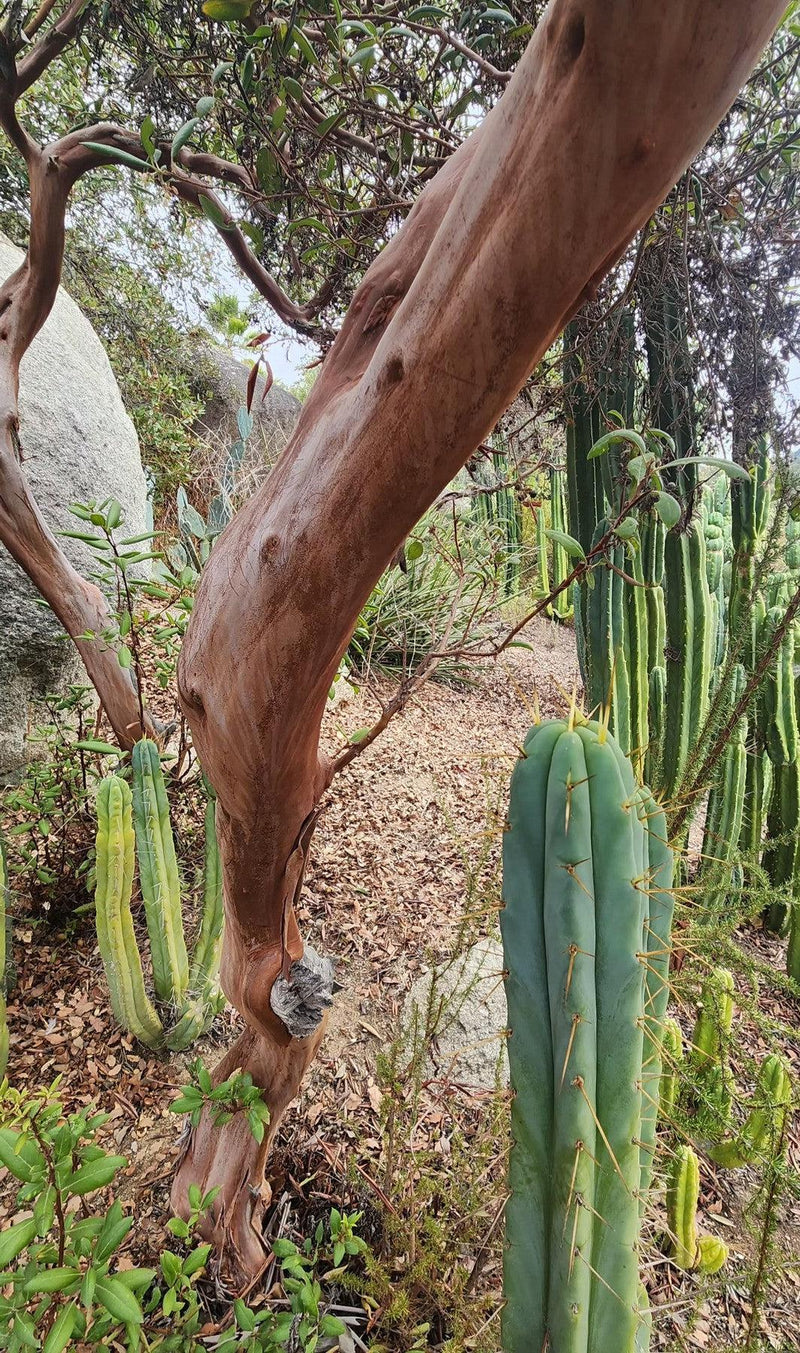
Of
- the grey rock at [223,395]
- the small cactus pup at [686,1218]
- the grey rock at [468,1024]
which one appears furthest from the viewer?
the grey rock at [223,395]

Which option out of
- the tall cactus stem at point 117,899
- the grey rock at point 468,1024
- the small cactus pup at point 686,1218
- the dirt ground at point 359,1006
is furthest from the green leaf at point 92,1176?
the small cactus pup at point 686,1218

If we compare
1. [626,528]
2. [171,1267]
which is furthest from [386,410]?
[171,1267]

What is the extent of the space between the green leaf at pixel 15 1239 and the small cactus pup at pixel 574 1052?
1.92ft

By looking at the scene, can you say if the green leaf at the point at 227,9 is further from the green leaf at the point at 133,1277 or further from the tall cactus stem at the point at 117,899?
the green leaf at the point at 133,1277

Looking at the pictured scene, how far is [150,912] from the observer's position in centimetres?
159

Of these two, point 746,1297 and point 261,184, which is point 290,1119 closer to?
point 746,1297

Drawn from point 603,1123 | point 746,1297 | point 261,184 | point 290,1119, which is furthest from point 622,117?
point 746,1297

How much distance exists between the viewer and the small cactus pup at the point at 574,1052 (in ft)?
2.60

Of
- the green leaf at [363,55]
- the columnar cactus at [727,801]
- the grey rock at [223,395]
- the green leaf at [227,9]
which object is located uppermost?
the grey rock at [223,395]

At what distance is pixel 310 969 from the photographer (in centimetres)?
103

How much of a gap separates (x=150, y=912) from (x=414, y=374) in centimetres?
153

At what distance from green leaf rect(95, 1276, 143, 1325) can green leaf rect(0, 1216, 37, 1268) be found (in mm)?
110

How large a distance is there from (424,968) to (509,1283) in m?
1.25

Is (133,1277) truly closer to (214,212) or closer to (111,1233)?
(111,1233)
